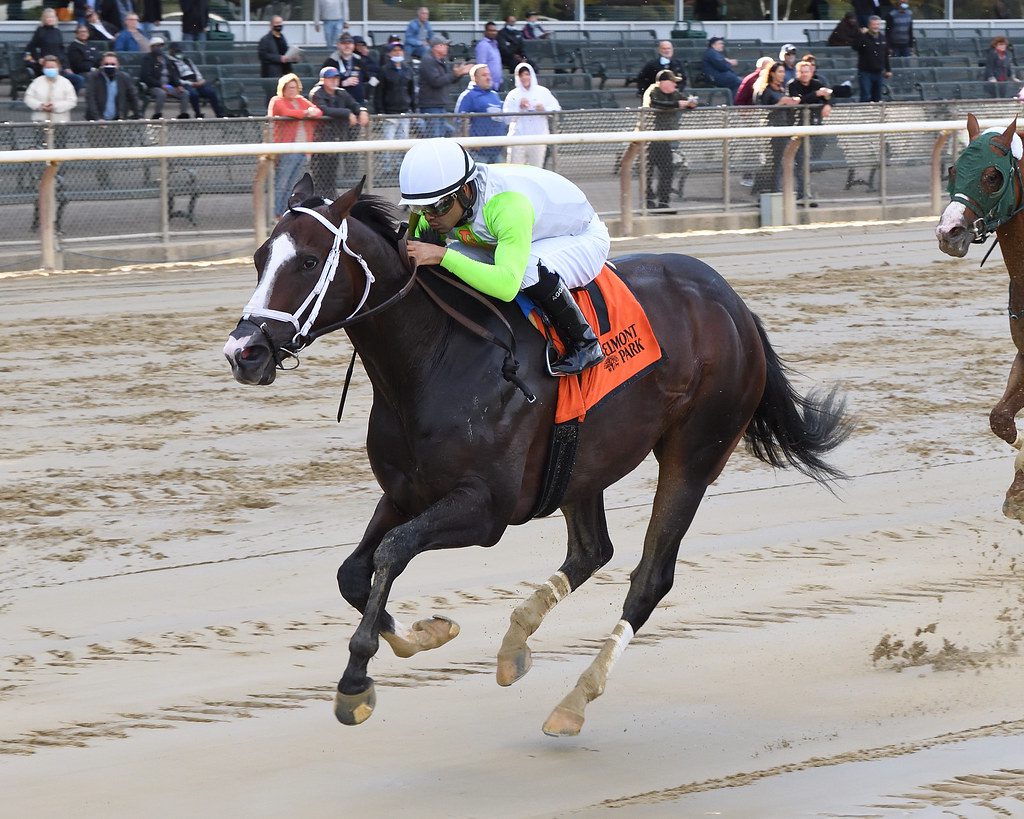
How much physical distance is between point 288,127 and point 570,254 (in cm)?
880

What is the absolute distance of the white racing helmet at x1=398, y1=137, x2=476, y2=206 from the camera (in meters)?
4.28

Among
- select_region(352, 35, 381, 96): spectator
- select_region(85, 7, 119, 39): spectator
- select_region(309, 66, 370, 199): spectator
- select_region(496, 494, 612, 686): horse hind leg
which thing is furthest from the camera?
select_region(85, 7, 119, 39): spectator

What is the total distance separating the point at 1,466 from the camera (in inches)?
298

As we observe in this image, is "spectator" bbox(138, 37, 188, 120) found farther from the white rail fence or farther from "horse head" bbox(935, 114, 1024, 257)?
"horse head" bbox(935, 114, 1024, 257)

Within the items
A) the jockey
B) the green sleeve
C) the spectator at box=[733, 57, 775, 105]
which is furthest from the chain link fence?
the green sleeve

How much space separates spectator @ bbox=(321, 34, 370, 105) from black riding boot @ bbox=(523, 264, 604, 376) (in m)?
11.0

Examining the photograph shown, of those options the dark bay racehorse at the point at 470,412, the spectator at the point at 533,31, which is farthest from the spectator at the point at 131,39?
the dark bay racehorse at the point at 470,412

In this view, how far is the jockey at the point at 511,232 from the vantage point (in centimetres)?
431

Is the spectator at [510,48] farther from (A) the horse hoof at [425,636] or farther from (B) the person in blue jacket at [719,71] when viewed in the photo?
(A) the horse hoof at [425,636]

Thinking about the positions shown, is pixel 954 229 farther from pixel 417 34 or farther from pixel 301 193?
pixel 417 34

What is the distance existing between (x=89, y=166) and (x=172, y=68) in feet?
15.2

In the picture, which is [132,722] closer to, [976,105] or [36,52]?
[36,52]

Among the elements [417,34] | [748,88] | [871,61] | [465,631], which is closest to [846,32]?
[871,61]

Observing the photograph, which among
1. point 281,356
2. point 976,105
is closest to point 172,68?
point 976,105
